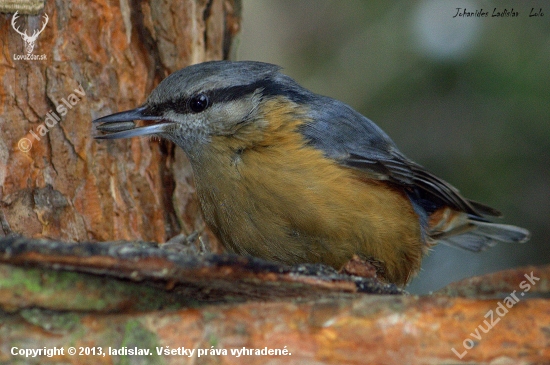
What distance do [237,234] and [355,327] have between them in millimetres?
1549

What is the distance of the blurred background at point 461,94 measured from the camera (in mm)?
5477

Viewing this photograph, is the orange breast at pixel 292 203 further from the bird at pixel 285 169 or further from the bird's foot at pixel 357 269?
the bird's foot at pixel 357 269

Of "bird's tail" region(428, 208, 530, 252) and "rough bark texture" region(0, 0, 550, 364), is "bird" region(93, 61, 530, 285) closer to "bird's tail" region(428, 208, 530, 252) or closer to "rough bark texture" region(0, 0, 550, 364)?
"bird's tail" region(428, 208, 530, 252)

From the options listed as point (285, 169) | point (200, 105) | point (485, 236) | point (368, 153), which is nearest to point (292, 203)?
point (285, 169)

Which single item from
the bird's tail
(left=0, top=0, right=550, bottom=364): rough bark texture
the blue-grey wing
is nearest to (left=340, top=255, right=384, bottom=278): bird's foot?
(left=0, top=0, right=550, bottom=364): rough bark texture

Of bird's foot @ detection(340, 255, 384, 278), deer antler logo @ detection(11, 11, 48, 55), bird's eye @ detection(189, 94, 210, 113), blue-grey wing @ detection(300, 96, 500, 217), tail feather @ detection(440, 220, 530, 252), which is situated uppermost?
deer antler logo @ detection(11, 11, 48, 55)

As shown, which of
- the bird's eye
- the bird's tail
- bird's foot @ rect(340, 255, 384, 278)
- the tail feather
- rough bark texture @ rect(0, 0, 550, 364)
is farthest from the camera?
the tail feather

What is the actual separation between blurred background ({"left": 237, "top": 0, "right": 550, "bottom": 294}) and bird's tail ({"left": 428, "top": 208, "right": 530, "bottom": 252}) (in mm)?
454

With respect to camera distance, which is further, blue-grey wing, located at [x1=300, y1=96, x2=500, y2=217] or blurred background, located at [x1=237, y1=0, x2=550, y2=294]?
blurred background, located at [x1=237, y1=0, x2=550, y2=294]

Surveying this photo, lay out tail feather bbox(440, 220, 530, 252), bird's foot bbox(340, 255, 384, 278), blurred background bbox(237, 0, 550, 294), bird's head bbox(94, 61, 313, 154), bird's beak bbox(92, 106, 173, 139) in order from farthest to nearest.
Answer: blurred background bbox(237, 0, 550, 294) < tail feather bbox(440, 220, 530, 252) < bird's head bbox(94, 61, 313, 154) < bird's beak bbox(92, 106, 173, 139) < bird's foot bbox(340, 255, 384, 278)

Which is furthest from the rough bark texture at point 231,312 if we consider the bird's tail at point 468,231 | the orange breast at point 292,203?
the bird's tail at point 468,231

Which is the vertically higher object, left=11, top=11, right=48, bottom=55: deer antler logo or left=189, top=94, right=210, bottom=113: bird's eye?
left=11, top=11, right=48, bottom=55: deer antler logo

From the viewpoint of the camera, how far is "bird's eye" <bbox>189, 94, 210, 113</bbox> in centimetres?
382

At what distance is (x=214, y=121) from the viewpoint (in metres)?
3.82
